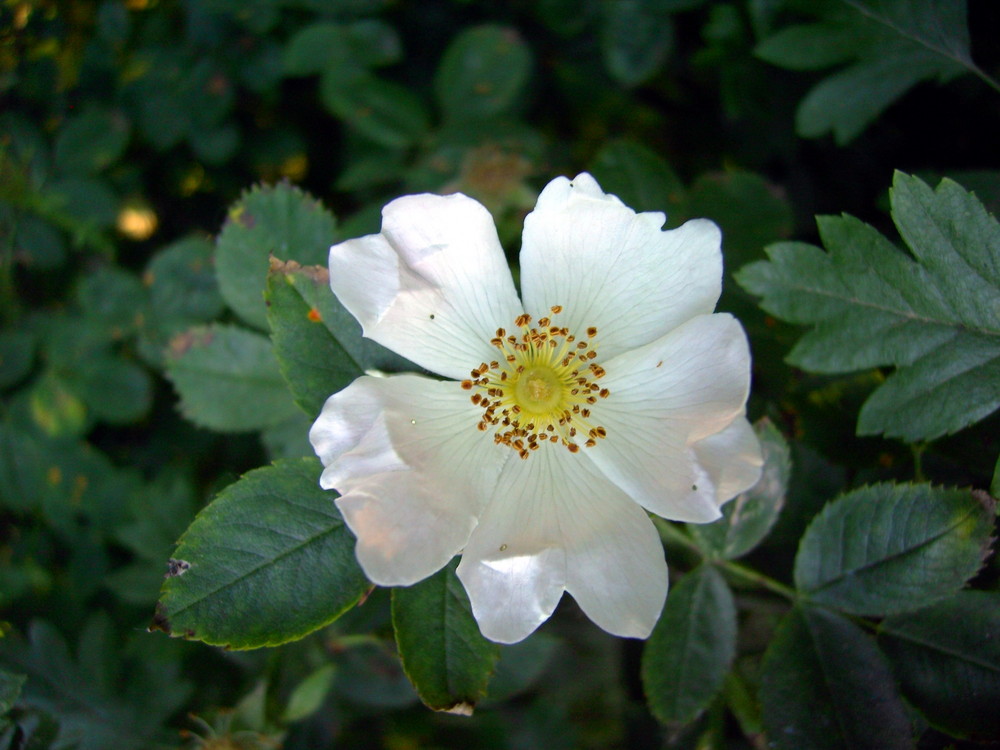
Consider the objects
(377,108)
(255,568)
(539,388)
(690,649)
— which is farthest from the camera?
(377,108)

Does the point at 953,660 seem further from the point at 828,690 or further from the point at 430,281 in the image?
the point at 430,281

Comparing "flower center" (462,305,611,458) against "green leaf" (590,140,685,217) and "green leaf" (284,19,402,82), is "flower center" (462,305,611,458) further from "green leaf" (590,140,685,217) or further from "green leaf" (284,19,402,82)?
"green leaf" (284,19,402,82)

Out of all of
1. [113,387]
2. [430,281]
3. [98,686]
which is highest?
[430,281]

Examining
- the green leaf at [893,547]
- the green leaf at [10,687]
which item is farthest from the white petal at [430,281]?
the green leaf at [10,687]

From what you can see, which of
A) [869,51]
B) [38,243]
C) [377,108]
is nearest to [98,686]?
[38,243]

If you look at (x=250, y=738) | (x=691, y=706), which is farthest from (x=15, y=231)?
(x=691, y=706)

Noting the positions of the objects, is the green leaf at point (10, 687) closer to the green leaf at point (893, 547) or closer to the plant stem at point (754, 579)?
→ the plant stem at point (754, 579)

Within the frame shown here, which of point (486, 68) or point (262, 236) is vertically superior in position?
point (486, 68)

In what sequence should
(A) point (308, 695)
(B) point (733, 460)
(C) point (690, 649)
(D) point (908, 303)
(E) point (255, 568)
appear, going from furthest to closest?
(A) point (308, 695) < (C) point (690, 649) < (D) point (908, 303) < (E) point (255, 568) < (B) point (733, 460)
